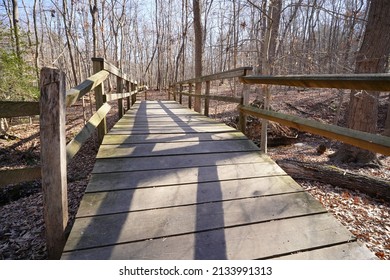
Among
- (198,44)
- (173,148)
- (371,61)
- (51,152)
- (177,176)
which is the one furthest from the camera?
(198,44)

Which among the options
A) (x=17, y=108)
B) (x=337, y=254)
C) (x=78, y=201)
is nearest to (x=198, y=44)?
(x=78, y=201)

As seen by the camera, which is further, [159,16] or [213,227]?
[159,16]

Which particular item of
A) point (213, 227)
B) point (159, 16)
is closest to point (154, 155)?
point (213, 227)

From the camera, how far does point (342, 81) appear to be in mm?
1784

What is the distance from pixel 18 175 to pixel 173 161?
1.40 metres

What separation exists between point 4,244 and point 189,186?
227 cm

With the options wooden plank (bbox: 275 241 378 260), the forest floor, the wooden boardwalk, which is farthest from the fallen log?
wooden plank (bbox: 275 241 378 260)

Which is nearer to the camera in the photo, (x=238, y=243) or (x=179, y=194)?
(x=238, y=243)

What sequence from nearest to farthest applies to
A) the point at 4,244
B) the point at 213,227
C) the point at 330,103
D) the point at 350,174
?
the point at 213,227 < the point at 4,244 < the point at 350,174 < the point at 330,103

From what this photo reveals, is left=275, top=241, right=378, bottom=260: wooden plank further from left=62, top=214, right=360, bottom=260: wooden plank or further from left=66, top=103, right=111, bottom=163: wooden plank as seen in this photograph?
left=66, top=103, right=111, bottom=163: wooden plank

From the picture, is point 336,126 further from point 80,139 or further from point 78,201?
point 78,201

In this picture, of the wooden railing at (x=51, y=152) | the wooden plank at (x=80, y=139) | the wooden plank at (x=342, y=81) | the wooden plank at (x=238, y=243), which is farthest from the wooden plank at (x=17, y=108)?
the wooden plank at (x=342, y=81)
